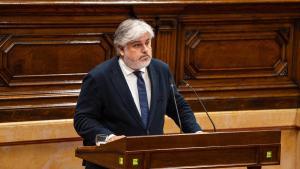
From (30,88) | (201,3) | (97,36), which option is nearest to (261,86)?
(201,3)

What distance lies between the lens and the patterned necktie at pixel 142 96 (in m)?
4.72

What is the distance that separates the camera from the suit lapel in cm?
467

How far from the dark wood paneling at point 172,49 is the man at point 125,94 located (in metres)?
1.11

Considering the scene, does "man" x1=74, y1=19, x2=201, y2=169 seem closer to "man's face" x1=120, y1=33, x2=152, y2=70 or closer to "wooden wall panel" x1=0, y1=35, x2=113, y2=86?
"man's face" x1=120, y1=33, x2=152, y2=70

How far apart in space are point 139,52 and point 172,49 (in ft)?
5.12

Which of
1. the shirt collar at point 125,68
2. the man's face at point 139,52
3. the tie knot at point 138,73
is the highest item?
the man's face at point 139,52

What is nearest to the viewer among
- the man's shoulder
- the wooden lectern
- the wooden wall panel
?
the wooden lectern

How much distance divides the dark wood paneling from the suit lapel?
1120 millimetres

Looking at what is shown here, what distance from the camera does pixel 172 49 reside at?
243 inches

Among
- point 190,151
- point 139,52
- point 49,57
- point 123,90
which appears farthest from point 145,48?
point 49,57

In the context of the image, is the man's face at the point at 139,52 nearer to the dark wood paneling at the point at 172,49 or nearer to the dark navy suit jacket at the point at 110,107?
the dark navy suit jacket at the point at 110,107

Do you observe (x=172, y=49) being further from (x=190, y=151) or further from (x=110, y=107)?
(x=190, y=151)

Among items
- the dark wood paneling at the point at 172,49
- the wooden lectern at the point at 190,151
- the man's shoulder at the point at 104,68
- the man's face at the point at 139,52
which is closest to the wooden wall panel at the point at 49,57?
the dark wood paneling at the point at 172,49

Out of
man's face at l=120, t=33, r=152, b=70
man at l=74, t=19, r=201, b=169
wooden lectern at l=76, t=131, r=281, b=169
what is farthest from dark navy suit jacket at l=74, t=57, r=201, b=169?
wooden lectern at l=76, t=131, r=281, b=169
